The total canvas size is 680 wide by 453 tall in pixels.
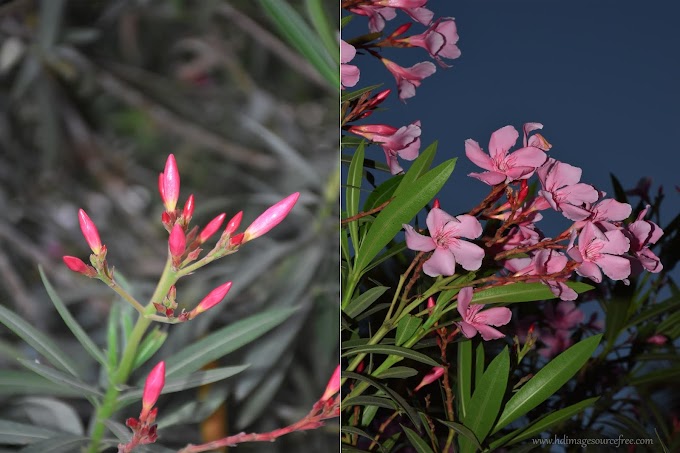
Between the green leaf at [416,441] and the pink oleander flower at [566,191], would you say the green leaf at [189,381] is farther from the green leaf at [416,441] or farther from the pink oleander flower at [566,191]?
the pink oleander flower at [566,191]

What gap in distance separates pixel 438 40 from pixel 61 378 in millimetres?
934

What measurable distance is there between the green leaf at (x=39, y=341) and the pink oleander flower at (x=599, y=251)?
830 millimetres

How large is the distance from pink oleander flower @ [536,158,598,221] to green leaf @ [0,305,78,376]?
32.6 inches

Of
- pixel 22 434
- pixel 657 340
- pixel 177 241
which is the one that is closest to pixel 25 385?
pixel 22 434

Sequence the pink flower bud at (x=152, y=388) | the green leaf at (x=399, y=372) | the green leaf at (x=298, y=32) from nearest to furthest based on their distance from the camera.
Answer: the pink flower bud at (x=152, y=388) < the green leaf at (x=298, y=32) < the green leaf at (x=399, y=372)

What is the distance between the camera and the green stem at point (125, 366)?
41.8 inches

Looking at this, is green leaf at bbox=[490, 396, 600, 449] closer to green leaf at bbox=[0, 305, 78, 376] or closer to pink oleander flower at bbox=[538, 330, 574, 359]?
pink oleander flower at bbox=[538, 330, 574, 359]

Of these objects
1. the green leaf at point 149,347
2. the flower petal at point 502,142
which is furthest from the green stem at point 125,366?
the flower petal at point 502,142

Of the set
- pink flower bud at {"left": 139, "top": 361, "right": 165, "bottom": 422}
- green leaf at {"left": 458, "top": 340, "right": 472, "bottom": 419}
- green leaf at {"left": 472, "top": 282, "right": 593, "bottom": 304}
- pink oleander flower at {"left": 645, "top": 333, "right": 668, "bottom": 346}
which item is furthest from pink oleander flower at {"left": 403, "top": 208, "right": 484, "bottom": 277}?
pink oleander flower at {"left": 645, "top": 333, "right": 668, "bottom": 346}

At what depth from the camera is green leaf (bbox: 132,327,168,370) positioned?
1.09m

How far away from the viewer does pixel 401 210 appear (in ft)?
4.30

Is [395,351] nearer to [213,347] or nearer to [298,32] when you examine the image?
[213,347]

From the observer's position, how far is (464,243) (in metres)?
1.27

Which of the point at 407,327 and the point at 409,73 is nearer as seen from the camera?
the point at 407,327
